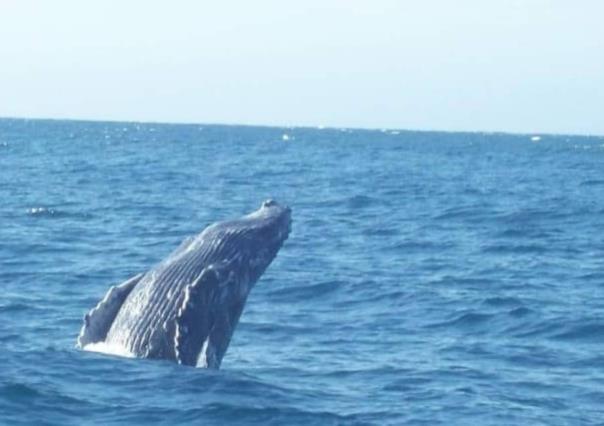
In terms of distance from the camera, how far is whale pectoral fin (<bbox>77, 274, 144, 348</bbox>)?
11.0 metres

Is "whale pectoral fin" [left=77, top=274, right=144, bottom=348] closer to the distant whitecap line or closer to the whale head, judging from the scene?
the whale head

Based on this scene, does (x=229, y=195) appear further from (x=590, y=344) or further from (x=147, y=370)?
(x=147, y=370)

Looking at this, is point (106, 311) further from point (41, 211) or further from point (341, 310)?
point (41, 211)

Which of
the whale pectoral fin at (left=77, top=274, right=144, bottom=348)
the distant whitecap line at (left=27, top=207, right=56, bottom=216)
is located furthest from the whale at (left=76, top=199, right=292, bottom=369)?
the distant whitecap line at (left=27, top=207, right=56, bottom=216)

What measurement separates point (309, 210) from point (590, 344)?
18951mm

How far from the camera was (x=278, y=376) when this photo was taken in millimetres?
13086

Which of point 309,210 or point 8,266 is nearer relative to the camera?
point 8,266

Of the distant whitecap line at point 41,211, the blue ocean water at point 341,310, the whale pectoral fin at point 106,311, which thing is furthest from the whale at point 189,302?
the distant whitecap line at point 41,211

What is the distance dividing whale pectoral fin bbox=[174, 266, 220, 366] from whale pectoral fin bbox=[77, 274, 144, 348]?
1.70 feet

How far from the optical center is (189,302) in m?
10.6

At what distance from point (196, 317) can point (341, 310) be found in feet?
25.6

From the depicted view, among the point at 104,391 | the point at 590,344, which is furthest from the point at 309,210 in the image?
the point at 104,391

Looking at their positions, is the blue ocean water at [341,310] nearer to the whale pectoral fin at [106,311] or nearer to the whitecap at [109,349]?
the whitecap at [109,349]

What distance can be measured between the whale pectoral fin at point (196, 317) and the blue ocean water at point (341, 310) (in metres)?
0.16
